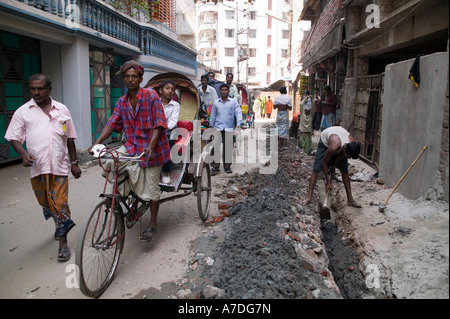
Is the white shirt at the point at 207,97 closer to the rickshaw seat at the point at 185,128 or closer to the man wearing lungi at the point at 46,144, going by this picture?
the rickshaw seat at the point at 185,128

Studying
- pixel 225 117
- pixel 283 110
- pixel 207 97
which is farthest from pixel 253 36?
pixel 225 117

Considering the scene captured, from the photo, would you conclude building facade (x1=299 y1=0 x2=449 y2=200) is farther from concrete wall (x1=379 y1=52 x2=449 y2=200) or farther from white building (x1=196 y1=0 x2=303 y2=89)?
white building (x1=196 y1=0 x2=303 y2=89)

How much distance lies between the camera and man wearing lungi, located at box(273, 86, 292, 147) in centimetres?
1060

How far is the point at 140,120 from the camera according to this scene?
3.96 meters

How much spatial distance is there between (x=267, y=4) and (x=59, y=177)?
54262mm

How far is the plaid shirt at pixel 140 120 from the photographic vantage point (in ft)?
12.9

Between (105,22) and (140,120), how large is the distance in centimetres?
717

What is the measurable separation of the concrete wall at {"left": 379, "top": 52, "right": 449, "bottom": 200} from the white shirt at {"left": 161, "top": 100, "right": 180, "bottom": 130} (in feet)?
11.1

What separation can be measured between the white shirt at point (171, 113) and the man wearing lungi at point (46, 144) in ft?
4.61

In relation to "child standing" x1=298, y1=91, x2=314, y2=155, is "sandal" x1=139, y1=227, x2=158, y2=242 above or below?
below

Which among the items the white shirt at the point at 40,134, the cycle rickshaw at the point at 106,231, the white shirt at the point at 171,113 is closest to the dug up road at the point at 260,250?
the cycle rickshaw at the point at 106,231

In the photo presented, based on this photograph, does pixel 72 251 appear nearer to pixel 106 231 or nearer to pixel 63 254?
pixel 63 254

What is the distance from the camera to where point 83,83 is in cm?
890

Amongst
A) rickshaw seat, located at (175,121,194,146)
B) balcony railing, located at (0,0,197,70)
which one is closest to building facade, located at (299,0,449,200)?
rickshaw seat, located at (175,121,194,146)
